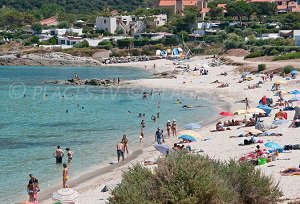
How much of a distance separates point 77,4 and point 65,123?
141038 mm

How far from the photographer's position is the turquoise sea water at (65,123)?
912 inches

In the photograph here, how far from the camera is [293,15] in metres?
102

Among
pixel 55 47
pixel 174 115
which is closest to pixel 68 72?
pixel 55 47

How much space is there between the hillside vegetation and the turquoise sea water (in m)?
108

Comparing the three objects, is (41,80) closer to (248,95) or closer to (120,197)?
(248,95)

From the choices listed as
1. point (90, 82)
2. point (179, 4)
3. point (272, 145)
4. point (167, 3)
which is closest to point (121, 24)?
point (167, 3)

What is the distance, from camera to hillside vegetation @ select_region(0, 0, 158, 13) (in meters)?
169

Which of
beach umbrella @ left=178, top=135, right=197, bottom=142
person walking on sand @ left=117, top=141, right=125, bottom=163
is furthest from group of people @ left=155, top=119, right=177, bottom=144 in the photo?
person walking on sand @ left=117, top=141, right=125, bottom=163

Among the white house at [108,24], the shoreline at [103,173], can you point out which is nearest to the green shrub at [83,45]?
the white house at [108,24]

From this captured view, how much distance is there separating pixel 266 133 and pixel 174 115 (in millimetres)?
12889

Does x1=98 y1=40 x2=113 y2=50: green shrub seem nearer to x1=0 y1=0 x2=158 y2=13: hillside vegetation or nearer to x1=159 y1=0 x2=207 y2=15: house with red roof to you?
x1=159 y1=0 x2=207 y2=15: house with red roof

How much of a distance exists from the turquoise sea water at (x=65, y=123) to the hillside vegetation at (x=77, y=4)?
108 m

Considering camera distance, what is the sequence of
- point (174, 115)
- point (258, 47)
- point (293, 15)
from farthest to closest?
point (293, 15) < point (258, 47) < point (174, 115)

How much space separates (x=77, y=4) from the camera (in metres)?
173
